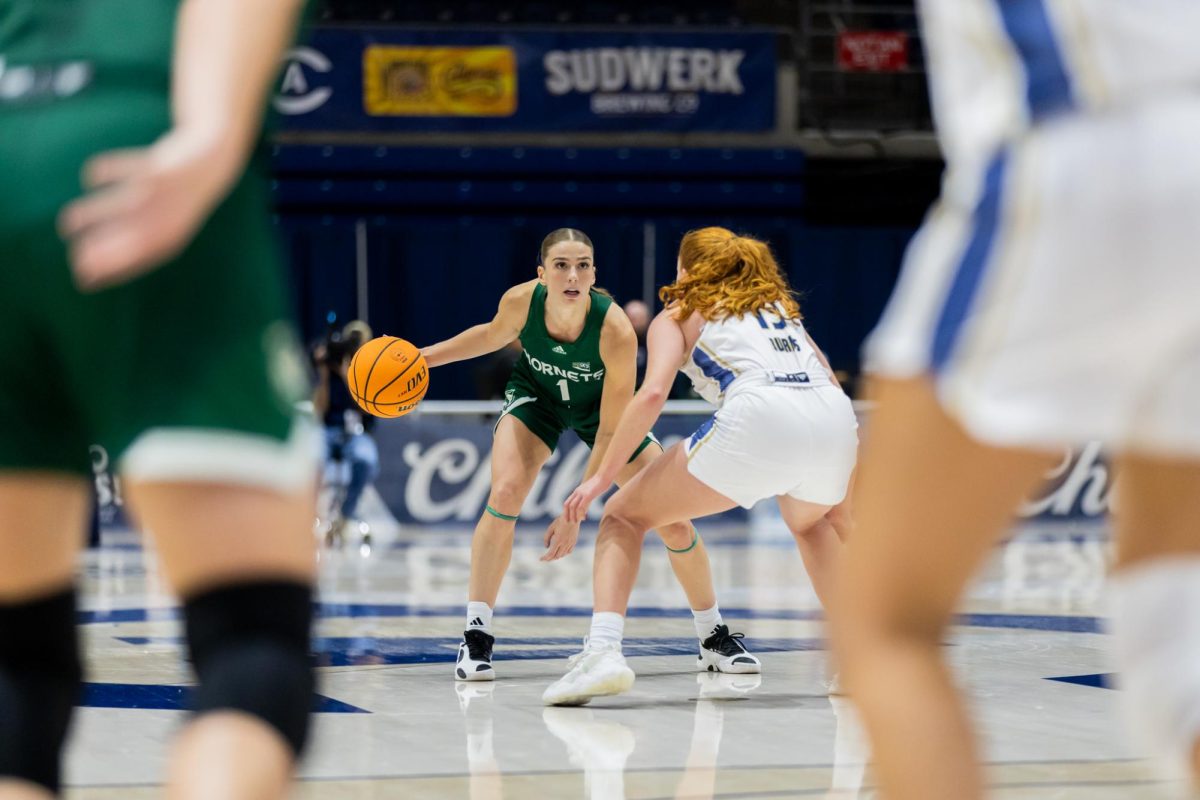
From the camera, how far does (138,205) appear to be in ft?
5.17

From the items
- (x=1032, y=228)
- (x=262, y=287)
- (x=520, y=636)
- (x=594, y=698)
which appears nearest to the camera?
(x=1032, y=228)

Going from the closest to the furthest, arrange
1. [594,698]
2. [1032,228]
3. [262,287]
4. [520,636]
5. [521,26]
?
[1032,228] → [262,287] → [594,698] → [520,636] → [521,26]

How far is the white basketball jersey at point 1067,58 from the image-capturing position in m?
1.64

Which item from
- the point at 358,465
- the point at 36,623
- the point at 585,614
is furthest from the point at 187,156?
the point at 358,465

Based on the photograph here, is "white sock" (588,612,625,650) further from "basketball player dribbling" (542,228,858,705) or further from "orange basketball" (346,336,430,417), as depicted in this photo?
"orange basketball" (346,336,430,417)

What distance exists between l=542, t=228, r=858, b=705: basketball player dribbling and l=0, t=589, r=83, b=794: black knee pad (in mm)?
3598

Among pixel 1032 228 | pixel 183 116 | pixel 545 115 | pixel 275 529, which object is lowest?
pixel 275 529

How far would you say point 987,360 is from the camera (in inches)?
64.4

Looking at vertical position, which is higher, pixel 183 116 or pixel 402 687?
pixel 183 116

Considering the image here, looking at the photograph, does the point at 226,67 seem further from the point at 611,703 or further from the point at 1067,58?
the point at 611,703

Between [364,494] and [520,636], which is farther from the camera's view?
[364,494]

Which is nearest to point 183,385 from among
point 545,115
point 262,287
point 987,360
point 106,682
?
point 262,287

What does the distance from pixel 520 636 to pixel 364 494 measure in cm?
669

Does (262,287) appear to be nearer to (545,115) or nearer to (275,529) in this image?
(275,529)
